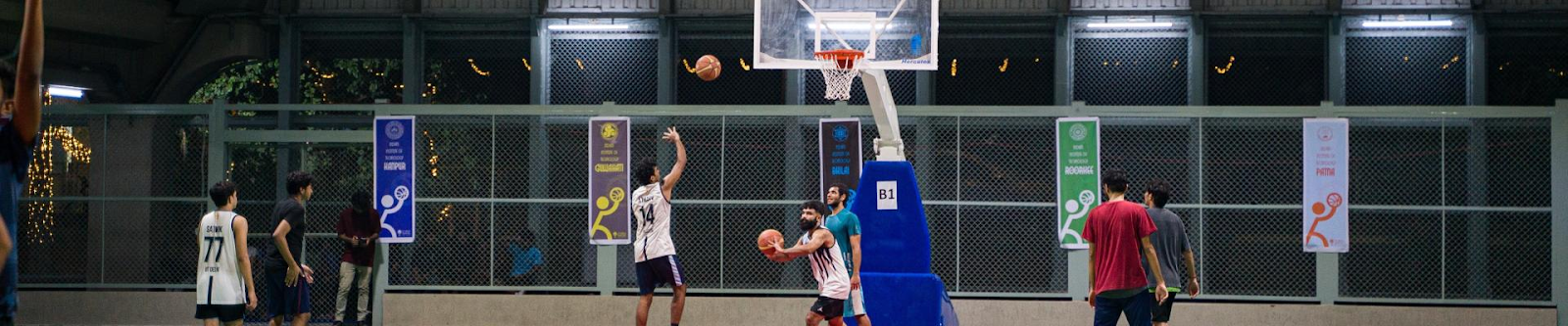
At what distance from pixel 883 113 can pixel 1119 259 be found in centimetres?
295

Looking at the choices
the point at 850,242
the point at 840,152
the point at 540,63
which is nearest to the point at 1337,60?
the point at 840,152

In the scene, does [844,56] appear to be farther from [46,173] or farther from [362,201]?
[46,173]

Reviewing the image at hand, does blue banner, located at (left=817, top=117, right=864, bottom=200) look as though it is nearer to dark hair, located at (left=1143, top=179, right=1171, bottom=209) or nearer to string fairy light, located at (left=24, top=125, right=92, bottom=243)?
dark hair, located at (left=1143, top=179, right=1171, bottom=209)

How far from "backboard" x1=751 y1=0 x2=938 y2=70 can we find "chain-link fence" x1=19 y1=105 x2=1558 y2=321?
3.96ft

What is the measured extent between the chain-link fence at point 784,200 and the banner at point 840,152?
228mm

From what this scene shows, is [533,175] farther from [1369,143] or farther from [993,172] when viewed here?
[1369,143]

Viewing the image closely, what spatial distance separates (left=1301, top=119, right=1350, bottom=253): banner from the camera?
524 inches

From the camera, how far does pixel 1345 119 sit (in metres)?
13.3

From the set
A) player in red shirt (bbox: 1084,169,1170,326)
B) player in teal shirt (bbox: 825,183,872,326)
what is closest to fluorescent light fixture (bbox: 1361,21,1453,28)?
player in red shirt (bbox: 1084,169,1170,326)

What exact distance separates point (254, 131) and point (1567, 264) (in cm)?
1279

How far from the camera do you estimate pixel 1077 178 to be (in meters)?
13.6

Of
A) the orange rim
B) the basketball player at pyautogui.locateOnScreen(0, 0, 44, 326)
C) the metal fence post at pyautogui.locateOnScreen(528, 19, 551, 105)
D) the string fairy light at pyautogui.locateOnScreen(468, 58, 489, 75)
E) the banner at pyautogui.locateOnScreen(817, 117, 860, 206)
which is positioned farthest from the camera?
the string fairy light at pyautogui.locateOnScreen(468, 58, 489, 75)

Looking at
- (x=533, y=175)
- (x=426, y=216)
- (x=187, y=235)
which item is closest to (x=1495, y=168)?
(x=533, y=175)

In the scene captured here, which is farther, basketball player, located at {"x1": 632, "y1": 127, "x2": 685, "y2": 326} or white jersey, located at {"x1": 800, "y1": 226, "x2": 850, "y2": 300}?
basketball player, located at {"x1": 632, "y1": 127, "x2": 685, "y2": 326}
